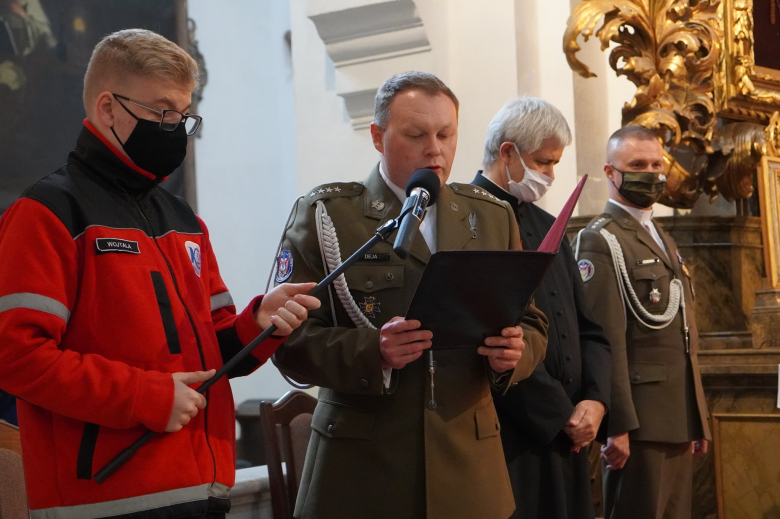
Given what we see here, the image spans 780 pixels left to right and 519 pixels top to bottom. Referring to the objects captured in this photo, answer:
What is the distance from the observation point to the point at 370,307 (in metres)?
2.29

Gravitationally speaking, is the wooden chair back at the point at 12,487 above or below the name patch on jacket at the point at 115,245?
below

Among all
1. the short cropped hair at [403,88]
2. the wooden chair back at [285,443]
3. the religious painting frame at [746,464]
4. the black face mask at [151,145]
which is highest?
the short cropped hair at [403,88]

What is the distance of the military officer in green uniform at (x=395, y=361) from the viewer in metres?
2.16

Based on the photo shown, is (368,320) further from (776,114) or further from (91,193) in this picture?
(776,114)

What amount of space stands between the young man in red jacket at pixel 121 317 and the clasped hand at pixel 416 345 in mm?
211

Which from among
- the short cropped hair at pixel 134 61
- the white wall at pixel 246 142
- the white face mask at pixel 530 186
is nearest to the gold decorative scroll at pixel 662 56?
the white face mask at pixel 530 186

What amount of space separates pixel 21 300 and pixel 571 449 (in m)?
1.69

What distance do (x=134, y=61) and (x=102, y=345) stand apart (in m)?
0.56

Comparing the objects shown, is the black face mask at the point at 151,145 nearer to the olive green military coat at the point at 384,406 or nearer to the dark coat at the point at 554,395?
the olive green military coat at the point at 384,406

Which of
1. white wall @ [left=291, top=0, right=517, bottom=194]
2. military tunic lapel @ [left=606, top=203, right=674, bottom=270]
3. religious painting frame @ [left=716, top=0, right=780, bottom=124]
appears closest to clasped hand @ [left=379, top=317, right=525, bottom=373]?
military tunic lapel @ [left=606, top=203, right=674, bottom=270]

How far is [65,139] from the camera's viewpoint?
769cm

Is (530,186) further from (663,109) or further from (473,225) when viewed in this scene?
(663,109)

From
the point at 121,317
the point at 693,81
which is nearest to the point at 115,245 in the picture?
the point at 121,317

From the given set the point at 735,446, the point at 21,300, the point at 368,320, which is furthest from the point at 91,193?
the point at 735,446
